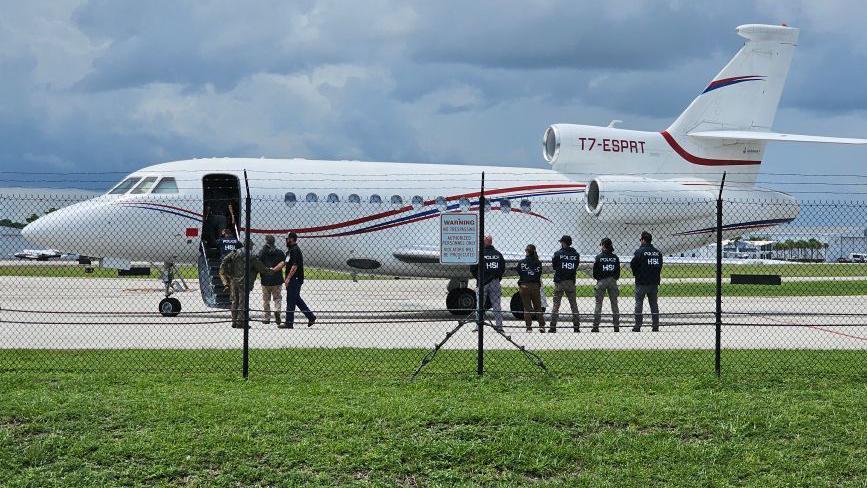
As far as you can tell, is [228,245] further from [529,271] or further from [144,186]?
[529,271]

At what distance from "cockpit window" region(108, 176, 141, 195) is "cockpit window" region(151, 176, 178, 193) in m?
0.65

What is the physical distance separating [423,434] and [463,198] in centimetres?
1581

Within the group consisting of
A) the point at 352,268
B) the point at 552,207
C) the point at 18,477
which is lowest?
the point at 18,477

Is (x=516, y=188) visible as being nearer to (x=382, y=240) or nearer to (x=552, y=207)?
(x=552, y=207)

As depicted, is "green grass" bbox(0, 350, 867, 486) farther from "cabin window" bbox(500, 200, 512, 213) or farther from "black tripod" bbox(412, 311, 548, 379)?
"cabin window" bbox(500, 200, 512, 213)

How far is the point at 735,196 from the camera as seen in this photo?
2738 centimetres

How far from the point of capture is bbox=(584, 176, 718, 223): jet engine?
25516 mm

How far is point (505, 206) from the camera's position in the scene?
1021 inches

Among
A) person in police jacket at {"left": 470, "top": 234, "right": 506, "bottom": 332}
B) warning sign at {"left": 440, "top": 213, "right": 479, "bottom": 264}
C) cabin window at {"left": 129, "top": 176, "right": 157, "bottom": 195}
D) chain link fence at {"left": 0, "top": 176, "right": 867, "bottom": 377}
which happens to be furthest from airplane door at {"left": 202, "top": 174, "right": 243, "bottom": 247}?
warning sign at {"left": 440, "top": 213, "right": 479, "bottom": 264}

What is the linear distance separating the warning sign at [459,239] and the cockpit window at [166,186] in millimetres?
11407

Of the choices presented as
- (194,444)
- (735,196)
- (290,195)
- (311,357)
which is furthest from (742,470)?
(735,196)

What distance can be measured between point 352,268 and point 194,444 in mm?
15446

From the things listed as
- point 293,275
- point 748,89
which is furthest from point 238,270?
point 748,89

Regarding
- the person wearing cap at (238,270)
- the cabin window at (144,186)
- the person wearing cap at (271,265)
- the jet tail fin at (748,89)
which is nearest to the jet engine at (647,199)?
the jet tail fin at (748,89)
